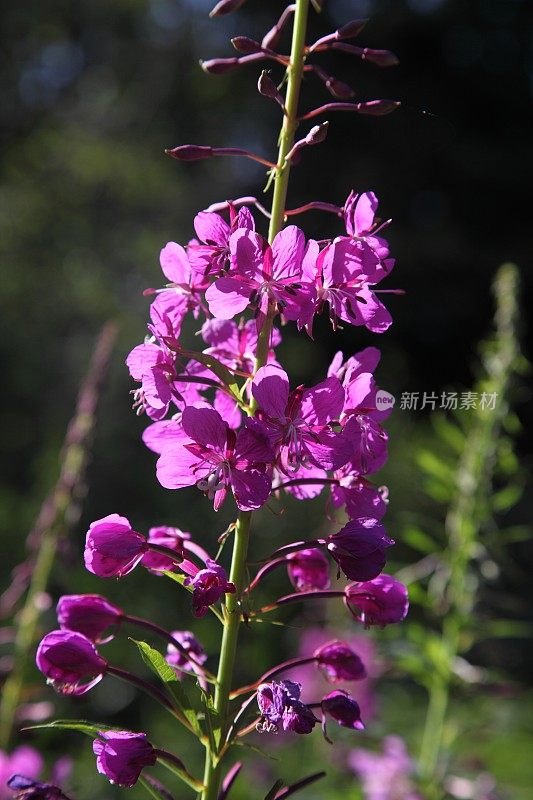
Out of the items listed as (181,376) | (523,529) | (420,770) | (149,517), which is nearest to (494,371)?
(523,529)

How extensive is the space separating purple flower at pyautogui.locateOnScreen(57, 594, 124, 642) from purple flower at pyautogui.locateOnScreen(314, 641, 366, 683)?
40 centimetres

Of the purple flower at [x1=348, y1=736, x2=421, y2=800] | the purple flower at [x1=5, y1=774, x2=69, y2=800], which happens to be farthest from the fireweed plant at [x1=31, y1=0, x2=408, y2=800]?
the purple flower at [x1=348, y1=736, x2=421, y2=800]

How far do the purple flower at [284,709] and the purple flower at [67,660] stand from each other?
0.31 meters

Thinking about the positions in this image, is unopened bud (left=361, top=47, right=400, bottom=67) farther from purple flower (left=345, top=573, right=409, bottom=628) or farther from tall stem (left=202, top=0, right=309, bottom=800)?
purple flower (left=345, top=573, right=409, bottom=628)

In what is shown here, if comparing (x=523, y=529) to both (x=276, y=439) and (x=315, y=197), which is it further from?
(x=315, y=197)

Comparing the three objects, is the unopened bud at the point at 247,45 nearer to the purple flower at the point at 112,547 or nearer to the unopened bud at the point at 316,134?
the unopened bud at the point at 316,134

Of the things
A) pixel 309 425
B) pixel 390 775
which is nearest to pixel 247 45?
pixel 309 425

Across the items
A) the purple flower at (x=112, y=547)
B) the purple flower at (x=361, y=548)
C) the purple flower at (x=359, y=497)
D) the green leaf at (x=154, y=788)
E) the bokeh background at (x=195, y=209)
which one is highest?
the bokeh background at (x=195, y=209)

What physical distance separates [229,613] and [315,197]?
1147 centimetres

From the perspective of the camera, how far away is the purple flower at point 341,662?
166 cm

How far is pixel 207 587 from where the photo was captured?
139 cm

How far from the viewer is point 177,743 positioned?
18.1ft

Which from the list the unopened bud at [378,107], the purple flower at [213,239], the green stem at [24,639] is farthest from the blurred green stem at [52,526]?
the unopened bud at [378,107]

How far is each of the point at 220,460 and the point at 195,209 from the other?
11.8 meters
